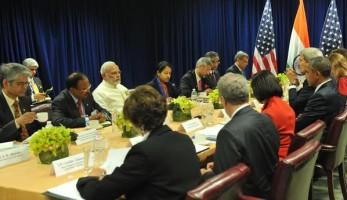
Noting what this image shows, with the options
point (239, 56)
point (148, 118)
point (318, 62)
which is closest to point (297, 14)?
point (239, 56)

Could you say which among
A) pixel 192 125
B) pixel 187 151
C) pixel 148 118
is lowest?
pixel 192 125

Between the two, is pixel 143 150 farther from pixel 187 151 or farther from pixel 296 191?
pixel 296 191

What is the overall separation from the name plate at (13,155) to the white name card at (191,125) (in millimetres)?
1201

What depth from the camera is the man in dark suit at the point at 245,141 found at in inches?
80.0

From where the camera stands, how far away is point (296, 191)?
6.57ft

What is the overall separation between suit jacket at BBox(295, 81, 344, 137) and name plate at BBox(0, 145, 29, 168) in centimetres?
212

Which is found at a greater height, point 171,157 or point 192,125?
point 171,157

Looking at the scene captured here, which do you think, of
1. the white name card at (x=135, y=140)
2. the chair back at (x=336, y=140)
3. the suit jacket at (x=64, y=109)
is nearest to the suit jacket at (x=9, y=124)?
the suit jacket at (x=64, y=109)

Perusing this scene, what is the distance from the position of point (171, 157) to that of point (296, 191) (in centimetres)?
72

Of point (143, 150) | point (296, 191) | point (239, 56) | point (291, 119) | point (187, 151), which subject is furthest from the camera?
point (239, 56)

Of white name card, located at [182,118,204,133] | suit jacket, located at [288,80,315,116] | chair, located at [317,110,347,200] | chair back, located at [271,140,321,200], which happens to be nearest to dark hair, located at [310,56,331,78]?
suit jacket, located at [288,80,315,116]

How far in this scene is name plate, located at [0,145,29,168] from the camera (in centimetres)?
246

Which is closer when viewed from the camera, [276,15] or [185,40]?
[276,15]

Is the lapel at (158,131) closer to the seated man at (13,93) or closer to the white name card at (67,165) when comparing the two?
the white name card at (67,165)
